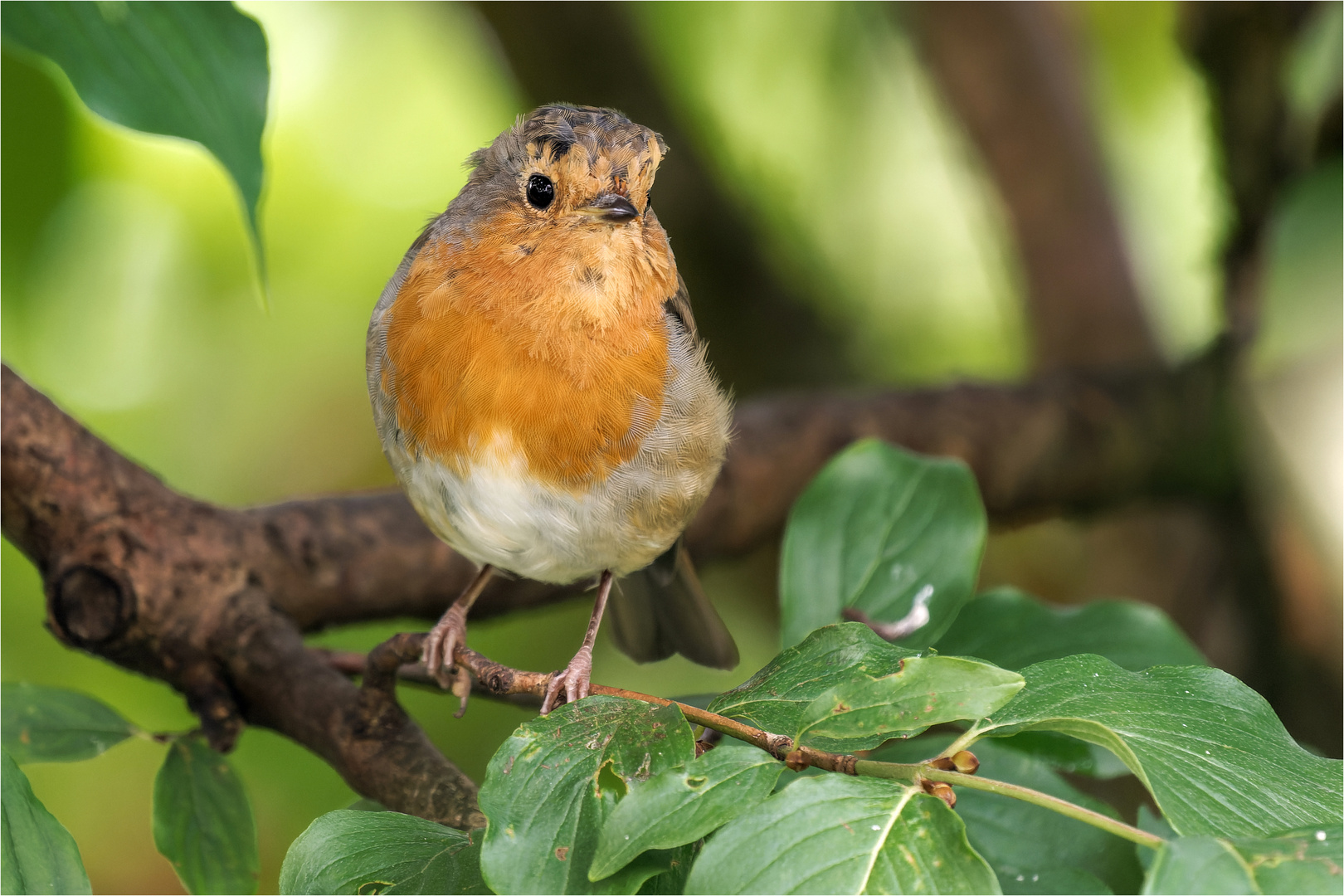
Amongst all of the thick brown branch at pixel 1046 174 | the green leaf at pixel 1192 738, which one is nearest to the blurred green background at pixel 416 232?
the thick brown branch at pixel 1046 174

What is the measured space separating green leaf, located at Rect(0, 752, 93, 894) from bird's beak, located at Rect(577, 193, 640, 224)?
1.00m

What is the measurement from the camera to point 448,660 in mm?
1539

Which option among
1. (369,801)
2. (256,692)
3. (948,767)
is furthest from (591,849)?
(256,692)

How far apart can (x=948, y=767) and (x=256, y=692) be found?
1240 millimetres

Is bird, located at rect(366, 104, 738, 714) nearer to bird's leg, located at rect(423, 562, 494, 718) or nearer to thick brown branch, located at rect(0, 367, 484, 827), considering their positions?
bird's leg, located at rect(423, 562, 494, 718)

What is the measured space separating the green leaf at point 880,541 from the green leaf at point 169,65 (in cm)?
104

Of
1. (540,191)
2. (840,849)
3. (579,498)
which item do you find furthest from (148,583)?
(840,849)

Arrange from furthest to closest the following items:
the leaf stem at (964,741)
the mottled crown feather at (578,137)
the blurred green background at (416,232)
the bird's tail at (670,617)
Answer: the blurred green background at (416,232) → the bird's tail at (670,617) → the mottled crown feather at (578,137) → the leaf stem at (964,741)

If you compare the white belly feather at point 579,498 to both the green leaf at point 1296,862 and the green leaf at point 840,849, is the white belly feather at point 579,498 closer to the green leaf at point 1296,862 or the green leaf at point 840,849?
the green leaf at point 840,849

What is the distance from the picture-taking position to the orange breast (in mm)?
1568

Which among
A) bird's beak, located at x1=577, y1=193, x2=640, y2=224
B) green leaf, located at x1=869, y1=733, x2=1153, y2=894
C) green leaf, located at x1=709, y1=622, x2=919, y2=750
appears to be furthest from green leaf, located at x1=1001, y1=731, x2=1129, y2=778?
bird's beak, located at x1=577, y1=193, x2=640, y2=224

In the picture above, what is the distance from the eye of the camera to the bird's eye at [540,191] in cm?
161

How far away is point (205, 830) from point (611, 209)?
1.15 meters

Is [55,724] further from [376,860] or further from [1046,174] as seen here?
[1046,174]
